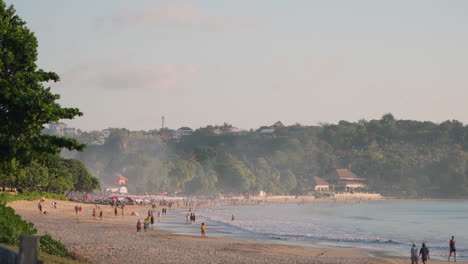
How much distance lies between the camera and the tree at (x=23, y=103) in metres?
22.0

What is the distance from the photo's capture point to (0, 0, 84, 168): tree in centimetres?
2205

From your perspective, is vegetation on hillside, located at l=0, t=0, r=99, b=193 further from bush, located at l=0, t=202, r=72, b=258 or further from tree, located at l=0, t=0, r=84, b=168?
bush, located at l=0, t=202, r=72, b=258

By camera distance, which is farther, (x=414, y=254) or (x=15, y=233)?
(x=414, y=254)

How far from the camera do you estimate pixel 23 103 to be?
71.8ft

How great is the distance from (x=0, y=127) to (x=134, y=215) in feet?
202

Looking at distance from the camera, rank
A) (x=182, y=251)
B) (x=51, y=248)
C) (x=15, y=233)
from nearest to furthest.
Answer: (x=15, y=233) < (x=51, y=248) < (x=182, y=251)

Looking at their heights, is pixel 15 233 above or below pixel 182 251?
above

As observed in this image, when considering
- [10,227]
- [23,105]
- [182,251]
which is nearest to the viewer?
[23,105]

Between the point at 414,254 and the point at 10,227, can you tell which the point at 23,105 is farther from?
the point at 414,254

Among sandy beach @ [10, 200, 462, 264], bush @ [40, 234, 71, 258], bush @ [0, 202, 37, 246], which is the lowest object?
sandy beach @ [10, 200, 462, 264]

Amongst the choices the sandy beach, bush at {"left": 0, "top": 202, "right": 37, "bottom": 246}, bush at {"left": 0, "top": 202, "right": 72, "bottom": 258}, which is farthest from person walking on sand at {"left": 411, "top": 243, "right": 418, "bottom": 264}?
bush at {"left": 0, "top": 202, "right": 37, "bottom": 246}

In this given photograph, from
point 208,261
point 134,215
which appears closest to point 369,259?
point 208,261

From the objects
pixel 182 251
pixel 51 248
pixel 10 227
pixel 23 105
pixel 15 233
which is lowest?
pixel 182 251

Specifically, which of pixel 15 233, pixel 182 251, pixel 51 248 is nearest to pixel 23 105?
pixel 15 233
